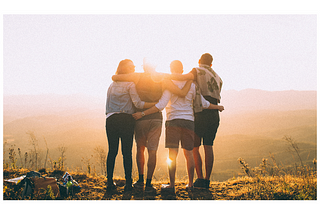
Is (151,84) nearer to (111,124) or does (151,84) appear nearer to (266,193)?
(111,124)

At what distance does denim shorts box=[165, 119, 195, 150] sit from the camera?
3.92m

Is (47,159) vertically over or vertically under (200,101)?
under

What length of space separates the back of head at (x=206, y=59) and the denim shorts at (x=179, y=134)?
52.5 inches

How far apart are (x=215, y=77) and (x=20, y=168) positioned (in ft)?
17.1

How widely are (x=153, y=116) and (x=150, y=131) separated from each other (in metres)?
0.28

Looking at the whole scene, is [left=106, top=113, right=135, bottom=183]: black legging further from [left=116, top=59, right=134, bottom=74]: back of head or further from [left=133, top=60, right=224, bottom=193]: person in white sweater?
[left=116, top=59, right=134, bottom=74]: back of head

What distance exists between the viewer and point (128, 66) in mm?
4062

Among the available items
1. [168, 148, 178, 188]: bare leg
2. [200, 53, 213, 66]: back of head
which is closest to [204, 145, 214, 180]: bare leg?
[168, 148, 178, 188]: bare leg

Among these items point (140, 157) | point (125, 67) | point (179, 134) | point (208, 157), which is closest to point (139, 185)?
point (140, 157)

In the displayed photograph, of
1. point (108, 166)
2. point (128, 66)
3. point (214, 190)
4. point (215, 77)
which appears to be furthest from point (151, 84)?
point (214, 190)

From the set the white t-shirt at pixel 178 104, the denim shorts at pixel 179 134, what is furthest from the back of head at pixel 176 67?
the denim shorts at pixel 179 134

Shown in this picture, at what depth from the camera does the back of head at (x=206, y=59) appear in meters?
4.48

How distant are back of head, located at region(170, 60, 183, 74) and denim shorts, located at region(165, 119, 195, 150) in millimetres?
927

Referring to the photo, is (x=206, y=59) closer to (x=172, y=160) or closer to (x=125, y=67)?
(x=125, y=67)
